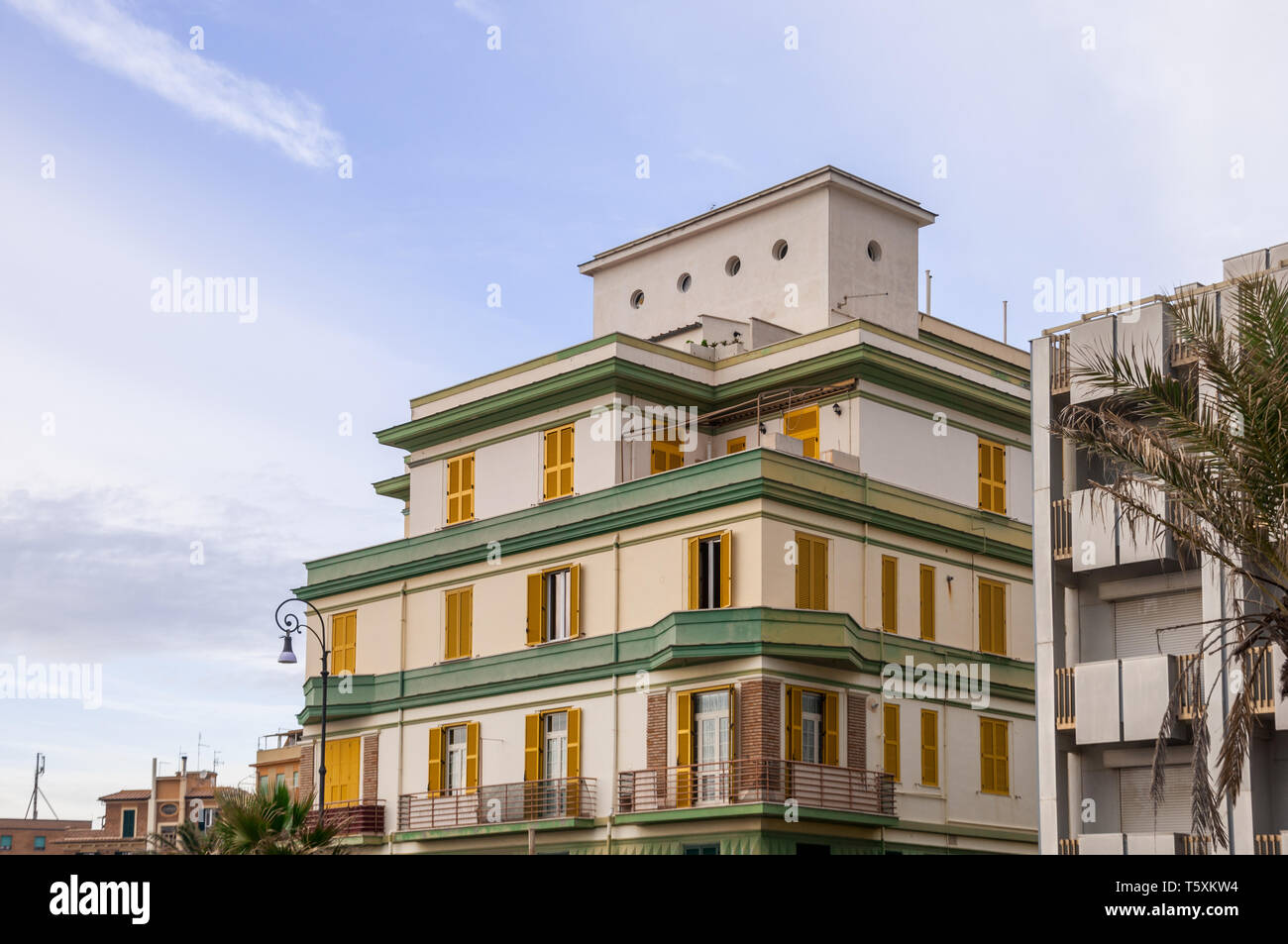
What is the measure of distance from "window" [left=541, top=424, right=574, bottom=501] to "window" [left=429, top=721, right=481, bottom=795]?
604 centimetres

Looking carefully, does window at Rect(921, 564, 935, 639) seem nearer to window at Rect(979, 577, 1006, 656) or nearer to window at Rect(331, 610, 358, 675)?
window at Rect(979, 577, 1006, 656)

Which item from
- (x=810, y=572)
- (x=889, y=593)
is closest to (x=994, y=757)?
(x=889, y=593)

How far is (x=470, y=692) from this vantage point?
43.2m

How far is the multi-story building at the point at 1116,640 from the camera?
3020cm

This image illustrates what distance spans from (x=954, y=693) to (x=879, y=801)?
13.9 ft

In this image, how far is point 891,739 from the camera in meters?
39.2

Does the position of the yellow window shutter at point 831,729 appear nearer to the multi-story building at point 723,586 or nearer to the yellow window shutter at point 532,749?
the multi-story building at point 723,586

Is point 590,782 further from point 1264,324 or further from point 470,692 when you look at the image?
point 1264,324

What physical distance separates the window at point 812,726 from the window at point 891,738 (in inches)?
61.6

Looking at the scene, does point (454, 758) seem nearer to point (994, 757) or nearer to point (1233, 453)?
point (994, 757)

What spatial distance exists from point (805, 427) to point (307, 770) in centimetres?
1648

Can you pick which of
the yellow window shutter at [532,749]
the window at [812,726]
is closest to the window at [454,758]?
the yellow window shutter at [532,749]

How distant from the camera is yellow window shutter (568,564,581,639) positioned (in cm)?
4122
